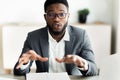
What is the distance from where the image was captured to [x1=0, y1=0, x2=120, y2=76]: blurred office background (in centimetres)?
274

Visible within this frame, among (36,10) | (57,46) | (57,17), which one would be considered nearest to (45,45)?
(57,46)

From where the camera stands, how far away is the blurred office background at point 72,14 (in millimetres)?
2736

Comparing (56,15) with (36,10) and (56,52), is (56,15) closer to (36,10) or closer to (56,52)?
(56,52)

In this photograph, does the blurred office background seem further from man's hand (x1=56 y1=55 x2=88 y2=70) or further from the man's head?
man's hand (x1=56 y1=55 x2=88 y2=70)

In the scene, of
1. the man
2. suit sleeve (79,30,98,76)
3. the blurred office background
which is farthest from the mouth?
the blurred office background

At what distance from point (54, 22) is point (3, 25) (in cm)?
141

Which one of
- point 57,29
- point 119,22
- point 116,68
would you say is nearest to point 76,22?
point 119,22

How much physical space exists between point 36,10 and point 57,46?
1.36 meters

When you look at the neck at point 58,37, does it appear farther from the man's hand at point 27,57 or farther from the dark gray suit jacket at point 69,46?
the man's hand at point 27,57

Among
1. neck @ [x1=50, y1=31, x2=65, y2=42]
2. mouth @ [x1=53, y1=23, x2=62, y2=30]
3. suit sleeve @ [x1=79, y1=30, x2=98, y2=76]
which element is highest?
mouth @ [x1=53, y1=23, x2=62, y2=30]

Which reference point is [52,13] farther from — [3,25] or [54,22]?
[3,25]

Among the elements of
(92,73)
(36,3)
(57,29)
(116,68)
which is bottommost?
(92,73)

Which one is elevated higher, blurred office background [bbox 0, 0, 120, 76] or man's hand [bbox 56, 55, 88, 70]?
blurred office background [bbox 0, 0, 120, 76]

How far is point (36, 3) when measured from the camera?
108 inches
